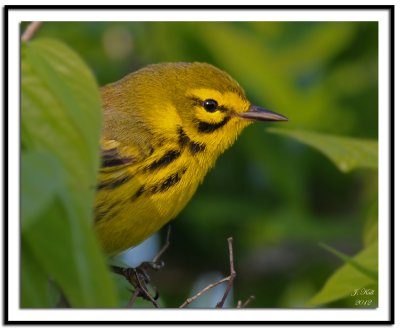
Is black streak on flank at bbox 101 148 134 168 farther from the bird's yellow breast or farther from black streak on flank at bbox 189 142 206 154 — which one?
black streak on flank at bbox 189 142 206 154

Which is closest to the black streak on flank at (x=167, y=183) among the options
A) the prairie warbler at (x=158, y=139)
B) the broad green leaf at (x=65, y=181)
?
the prairie warbler at (x=158, y=139)

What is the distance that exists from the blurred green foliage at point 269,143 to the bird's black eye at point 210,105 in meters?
1.15

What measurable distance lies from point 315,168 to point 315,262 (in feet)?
2.47

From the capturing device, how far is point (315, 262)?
5.75 metres

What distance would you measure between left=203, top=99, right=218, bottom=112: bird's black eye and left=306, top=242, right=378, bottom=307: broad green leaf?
1321 mm

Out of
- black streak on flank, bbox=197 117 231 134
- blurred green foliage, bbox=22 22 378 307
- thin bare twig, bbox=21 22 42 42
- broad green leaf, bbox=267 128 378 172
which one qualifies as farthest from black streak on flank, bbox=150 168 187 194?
blurred green foliage, bbox=22 22 378 307

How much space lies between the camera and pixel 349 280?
2920 mm

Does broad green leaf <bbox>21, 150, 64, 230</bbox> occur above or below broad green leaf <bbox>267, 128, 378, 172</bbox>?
below

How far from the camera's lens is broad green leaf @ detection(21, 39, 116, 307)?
1481mm

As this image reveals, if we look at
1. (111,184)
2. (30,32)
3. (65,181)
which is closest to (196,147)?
(111,184)

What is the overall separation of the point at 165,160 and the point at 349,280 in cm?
112

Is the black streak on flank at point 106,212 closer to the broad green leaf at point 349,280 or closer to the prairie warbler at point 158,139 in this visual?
the prairie warbler at point 158,139
